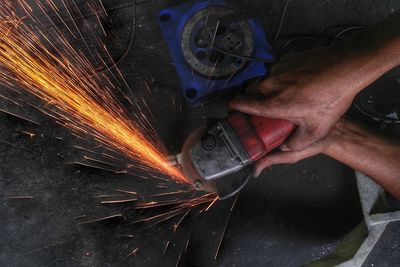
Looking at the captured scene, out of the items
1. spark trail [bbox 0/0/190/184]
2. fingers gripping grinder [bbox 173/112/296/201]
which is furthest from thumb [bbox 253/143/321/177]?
spark trail [bbox 0/0/190/184]

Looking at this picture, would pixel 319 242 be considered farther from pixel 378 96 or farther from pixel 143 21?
pixel 143 21

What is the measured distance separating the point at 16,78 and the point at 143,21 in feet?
3.23

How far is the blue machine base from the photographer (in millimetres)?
2545

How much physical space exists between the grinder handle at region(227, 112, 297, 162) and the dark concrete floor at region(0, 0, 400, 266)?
762 mm

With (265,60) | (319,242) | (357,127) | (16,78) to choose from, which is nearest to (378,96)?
(357,127)

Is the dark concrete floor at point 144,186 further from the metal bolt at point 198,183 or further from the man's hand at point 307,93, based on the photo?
the man's hand at point 307,93

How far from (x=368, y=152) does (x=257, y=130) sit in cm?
95

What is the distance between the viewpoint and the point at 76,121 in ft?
9.08

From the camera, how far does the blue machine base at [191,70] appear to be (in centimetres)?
254

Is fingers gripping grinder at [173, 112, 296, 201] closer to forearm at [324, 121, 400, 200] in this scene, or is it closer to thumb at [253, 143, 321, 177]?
Answer: thumb at [253, 143, 321, 177]

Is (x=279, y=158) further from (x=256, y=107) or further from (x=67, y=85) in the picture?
(x=67, y=85)

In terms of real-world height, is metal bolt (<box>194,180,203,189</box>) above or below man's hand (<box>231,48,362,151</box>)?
below

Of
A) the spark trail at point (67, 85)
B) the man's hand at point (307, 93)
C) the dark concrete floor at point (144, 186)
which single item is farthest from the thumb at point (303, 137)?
the spark trail at point (67, 85)

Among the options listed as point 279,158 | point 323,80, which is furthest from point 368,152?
point 323,80
